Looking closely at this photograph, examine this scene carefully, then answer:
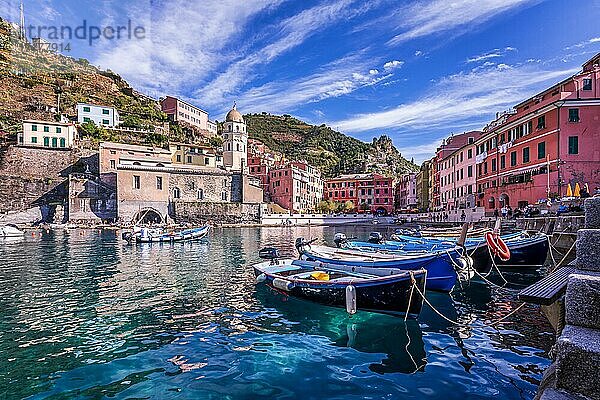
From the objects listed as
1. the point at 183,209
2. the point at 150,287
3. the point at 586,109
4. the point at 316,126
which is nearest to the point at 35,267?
the point at 150,287

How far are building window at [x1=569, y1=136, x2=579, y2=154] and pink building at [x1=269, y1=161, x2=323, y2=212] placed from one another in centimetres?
5431

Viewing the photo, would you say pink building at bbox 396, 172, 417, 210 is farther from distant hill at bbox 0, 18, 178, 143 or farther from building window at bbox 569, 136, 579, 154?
distant hill at bbox 0, 18, 178, 143

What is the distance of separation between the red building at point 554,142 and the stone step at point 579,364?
34725mm

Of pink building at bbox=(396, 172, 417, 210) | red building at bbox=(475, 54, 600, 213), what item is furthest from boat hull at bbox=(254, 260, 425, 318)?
pink building at bbox=(396, 172, 417, 210)

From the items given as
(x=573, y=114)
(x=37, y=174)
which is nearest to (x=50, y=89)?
(x=37, y=174)

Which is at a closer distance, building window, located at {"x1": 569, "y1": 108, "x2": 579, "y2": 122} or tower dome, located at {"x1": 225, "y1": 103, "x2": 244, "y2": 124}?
building window, located at {"x1": 569, "y1": 108, "x2": 579, "y2": 122}

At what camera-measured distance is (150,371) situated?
7738 millimetres

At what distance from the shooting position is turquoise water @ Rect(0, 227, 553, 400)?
23.1ft

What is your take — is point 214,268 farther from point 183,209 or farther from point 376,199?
point 376,199

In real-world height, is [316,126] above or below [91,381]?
above

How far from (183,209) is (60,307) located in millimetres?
57528

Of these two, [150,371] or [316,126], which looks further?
[316,126]

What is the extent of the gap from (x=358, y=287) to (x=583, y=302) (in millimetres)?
7553

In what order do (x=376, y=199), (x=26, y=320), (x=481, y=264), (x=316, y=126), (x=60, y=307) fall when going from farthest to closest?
1. (x=316, y=126)
2. (x=376, y=199)
3. (x=481, y=264)
4. (x=60, y=307)
5. (x=26, y=320)
